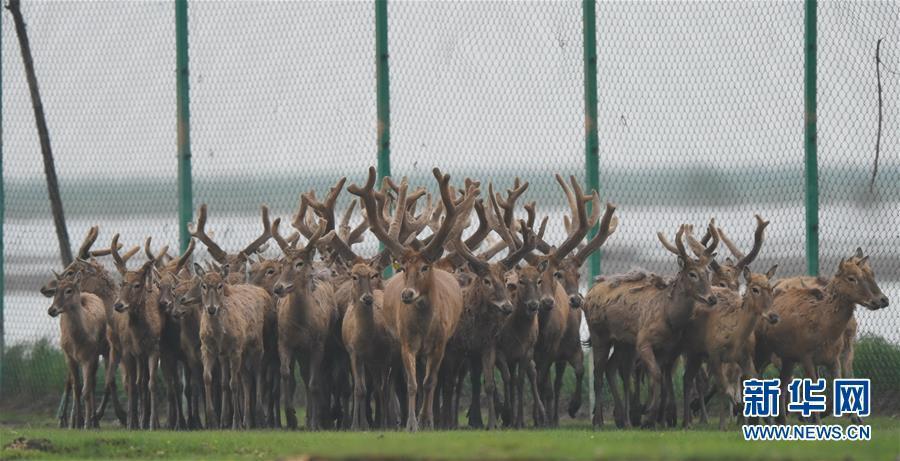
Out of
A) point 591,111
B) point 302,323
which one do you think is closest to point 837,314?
point 591,111

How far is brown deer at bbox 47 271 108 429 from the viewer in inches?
936

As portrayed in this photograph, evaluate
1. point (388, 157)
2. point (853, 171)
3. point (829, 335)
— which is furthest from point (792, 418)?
point (388, 157)

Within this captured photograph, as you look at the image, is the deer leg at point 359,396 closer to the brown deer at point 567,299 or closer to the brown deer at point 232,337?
the brown deer at point 232,337

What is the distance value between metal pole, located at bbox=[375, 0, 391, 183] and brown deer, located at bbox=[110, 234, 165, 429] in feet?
14.3

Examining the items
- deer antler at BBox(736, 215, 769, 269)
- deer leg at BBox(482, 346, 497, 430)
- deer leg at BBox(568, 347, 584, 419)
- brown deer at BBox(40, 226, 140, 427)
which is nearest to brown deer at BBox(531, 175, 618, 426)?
deer leg at BBox(568, 347, 584, 419)

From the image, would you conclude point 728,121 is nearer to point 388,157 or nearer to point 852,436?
point 388,157

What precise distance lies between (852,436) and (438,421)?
20.2 ft

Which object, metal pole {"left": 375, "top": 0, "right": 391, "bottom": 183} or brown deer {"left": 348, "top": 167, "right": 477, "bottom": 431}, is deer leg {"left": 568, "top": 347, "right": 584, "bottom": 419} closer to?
brown deer {"left": 348, "top": 167, "right": 477, "bottom": 431}

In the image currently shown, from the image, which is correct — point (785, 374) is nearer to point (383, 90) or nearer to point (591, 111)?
point (591, 111)

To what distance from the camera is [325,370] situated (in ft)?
81.7

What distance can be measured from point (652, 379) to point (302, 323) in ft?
15.0

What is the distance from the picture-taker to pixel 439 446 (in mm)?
15039

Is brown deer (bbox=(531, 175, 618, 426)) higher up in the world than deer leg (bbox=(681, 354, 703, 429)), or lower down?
higher up

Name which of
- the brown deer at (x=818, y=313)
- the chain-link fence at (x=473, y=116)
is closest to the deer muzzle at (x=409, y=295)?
the brown deer at (x=818, y=313)
